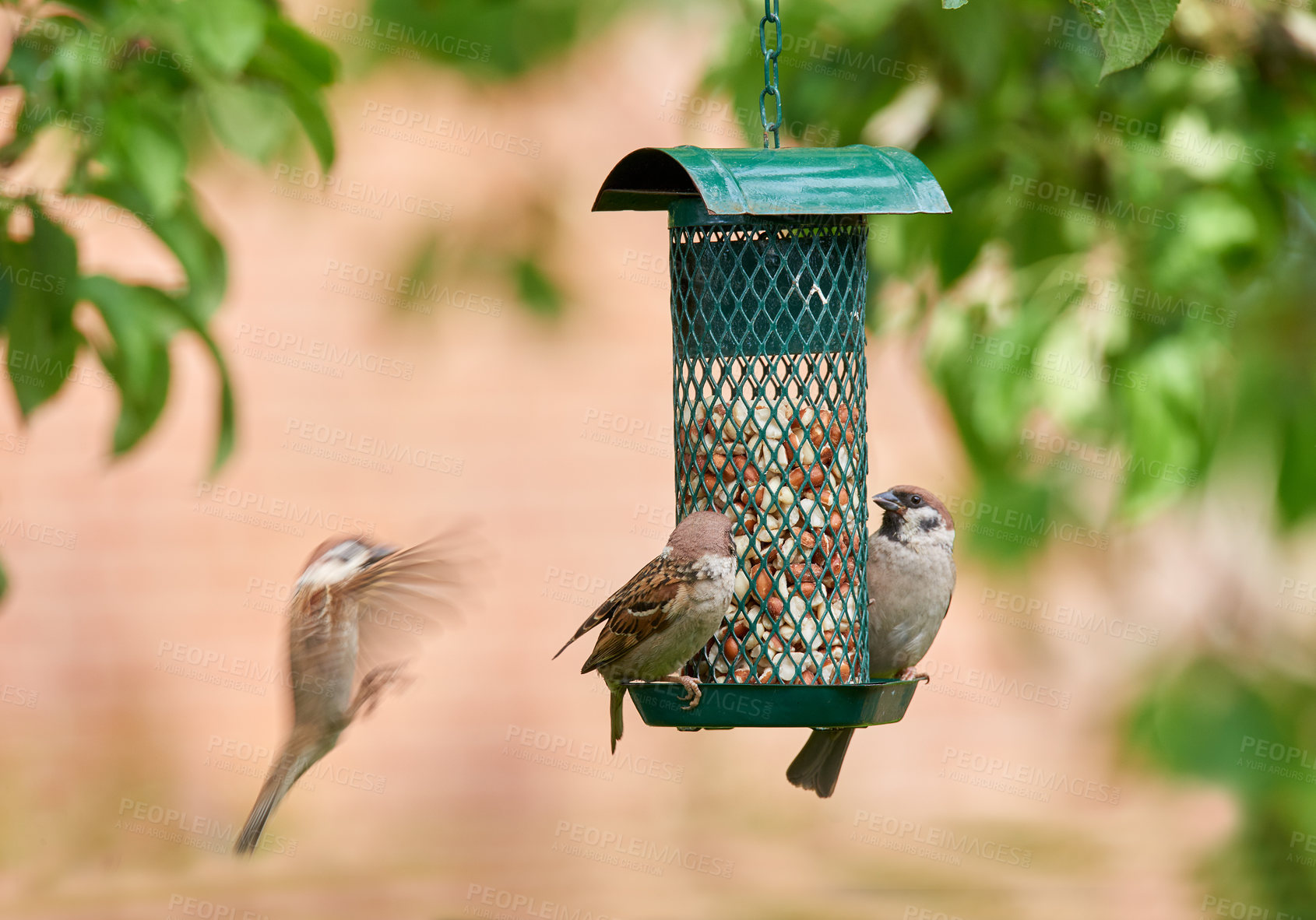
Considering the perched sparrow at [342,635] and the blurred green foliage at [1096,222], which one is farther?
the blurred green foliage at [1096,222]

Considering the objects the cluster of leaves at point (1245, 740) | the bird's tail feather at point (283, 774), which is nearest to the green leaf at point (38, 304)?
the bird's tail feather at point (283, 774)

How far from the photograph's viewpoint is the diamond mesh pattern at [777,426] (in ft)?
12.9

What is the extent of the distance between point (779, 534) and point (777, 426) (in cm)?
29

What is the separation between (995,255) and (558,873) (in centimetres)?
686

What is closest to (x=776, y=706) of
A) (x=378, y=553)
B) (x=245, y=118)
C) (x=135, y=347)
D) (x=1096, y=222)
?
(x=378, y=553)

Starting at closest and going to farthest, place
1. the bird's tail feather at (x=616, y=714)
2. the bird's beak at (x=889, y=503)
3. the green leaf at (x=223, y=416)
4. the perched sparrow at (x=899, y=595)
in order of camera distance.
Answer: the green leaf at (x=223, y=416) → the bird's tail feather at (x=616, y=714) → the perched sparrow at (x=899, y=595) → the bird's beak at (x=889, y=503)

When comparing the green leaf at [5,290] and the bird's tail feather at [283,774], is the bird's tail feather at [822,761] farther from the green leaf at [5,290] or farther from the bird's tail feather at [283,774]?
the green leaf at [5,290]

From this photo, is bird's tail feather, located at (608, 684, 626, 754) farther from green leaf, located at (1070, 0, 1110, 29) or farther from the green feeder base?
green leaf, located at (1070, 0, 1110, 29)

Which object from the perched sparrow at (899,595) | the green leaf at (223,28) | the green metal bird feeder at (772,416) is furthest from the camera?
the perched sparrow at (899,595)

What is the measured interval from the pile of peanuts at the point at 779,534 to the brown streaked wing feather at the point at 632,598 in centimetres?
26

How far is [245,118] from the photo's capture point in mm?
3793

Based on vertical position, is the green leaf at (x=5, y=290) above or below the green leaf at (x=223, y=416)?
above

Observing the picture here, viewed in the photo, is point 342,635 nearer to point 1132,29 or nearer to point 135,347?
point 135,347

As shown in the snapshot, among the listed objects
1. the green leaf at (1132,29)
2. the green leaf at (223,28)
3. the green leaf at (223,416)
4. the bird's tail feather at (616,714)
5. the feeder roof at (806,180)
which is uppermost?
the green leaf at (223,28)
